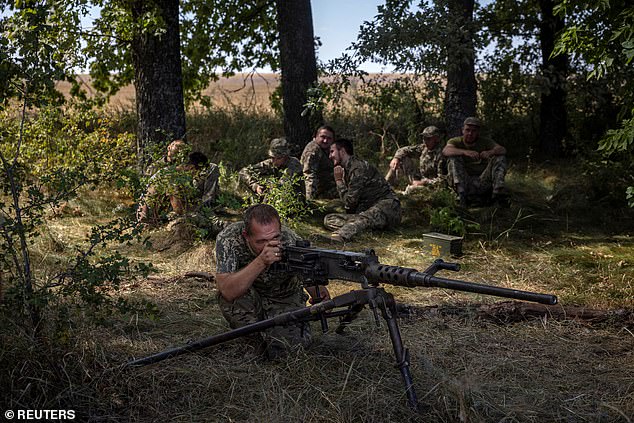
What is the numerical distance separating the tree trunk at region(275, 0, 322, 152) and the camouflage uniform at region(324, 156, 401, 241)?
2377 millimetres

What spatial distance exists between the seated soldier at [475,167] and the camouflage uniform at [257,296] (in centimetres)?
566

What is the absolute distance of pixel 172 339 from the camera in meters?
5.34

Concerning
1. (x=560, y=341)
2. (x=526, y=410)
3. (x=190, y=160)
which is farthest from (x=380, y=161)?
(x=526, y=410)

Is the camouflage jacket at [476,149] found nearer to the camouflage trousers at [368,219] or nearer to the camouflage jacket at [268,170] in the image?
the camouflage trousers at [368,219]

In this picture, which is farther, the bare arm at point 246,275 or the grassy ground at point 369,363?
the bare arm at point 246,275

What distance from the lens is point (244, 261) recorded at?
4824 millimetres

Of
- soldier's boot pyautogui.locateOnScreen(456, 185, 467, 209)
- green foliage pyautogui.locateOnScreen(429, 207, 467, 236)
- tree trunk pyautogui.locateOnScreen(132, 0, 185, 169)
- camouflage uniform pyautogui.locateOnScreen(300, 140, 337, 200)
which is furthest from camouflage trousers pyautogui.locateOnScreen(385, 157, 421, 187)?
tree trunk pyautogui.locateOnScreen(132, 0, 185, 169)

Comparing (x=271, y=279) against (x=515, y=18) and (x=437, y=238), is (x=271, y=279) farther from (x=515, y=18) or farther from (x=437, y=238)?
(x=515, y=18)

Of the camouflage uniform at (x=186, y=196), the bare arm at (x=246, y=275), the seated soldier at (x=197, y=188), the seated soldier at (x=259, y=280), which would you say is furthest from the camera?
the seated soldier at (x=197, y=188)

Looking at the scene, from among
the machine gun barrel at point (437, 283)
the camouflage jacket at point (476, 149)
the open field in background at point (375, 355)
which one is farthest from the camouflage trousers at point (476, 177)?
the machine gun barrel at point (437, 283)

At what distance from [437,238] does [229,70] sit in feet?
29.6

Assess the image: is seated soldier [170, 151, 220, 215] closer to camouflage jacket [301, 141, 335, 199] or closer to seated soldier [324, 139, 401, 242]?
camouflage jacket [301, 141, 335, 199]

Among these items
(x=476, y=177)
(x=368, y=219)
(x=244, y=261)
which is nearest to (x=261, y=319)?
(x=244, y=261)

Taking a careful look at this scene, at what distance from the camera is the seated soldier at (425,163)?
11.0 metres
